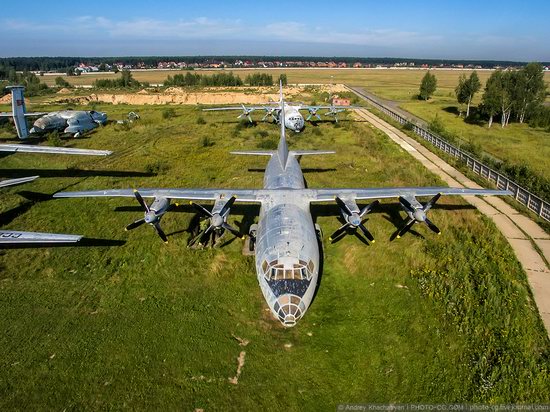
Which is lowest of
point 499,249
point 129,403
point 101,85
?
point 129,403

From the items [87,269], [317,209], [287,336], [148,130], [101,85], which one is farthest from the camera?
[101,85]

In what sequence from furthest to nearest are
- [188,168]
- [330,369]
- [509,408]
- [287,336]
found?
[188,168]
[287,336]
[330,369]
[509,408]

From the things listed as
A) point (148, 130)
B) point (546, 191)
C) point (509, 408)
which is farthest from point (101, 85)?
point (509, 408)

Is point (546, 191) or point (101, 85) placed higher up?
point (101, 85)

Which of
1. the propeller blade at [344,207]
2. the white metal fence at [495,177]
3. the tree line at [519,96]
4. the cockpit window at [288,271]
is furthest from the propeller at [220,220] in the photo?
the tree line at [519,96]

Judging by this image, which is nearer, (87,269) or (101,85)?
(87,269)

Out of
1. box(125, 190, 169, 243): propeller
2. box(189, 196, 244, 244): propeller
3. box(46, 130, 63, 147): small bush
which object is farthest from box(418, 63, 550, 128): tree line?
box(46, 130, 63, 147): small bush

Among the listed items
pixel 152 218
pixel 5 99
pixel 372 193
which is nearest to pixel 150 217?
pixel 152 218

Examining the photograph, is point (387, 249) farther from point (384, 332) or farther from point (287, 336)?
point (287, 336)

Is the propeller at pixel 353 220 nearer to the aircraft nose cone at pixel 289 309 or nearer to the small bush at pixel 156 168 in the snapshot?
the aircraft nose cone at pixel 289 309
